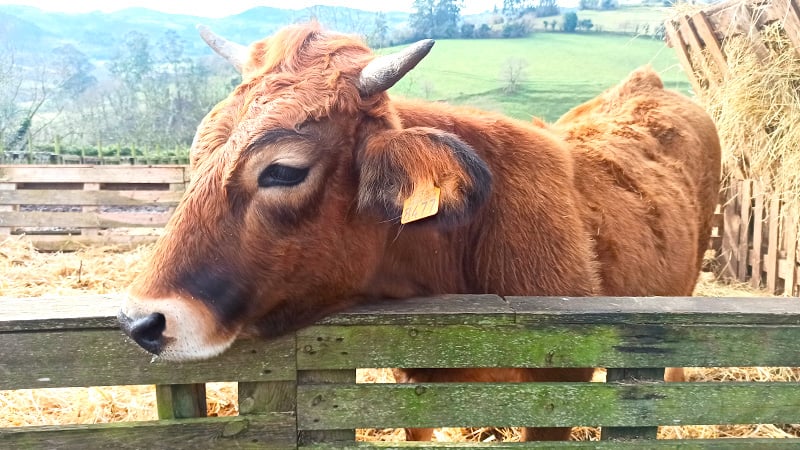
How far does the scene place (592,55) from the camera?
10609 millimetres

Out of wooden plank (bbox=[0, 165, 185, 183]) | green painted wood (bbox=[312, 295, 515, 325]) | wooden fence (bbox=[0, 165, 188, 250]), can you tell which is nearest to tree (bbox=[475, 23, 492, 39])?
wooden fence (bbox=[0, 165, 188, 250])

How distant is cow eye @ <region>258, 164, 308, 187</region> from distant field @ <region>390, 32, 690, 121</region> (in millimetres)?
8304

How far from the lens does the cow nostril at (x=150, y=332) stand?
1.58m

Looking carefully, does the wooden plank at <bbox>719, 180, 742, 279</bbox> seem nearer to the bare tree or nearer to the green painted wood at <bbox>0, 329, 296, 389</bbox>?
the bare tree

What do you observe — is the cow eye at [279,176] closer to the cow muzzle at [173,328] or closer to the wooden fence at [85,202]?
the cow muzzle at [173,328]

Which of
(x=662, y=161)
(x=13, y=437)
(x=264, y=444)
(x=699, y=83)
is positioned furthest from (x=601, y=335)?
(x=699, y=83)

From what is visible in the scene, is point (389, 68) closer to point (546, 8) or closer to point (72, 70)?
point (546, 8)

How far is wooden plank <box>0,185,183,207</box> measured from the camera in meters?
9.48

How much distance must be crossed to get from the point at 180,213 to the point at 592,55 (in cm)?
1040

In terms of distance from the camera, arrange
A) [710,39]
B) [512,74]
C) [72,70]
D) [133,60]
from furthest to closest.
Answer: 1. [133,60]
2. [72,70]
3. [512,74]
4. [710,39]

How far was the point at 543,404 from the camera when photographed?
189cm

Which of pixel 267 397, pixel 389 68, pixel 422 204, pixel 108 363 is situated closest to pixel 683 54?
pixel 389 68

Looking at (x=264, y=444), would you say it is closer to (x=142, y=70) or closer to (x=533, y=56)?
(x=533, y=56)

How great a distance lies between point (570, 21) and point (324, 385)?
1100cm
